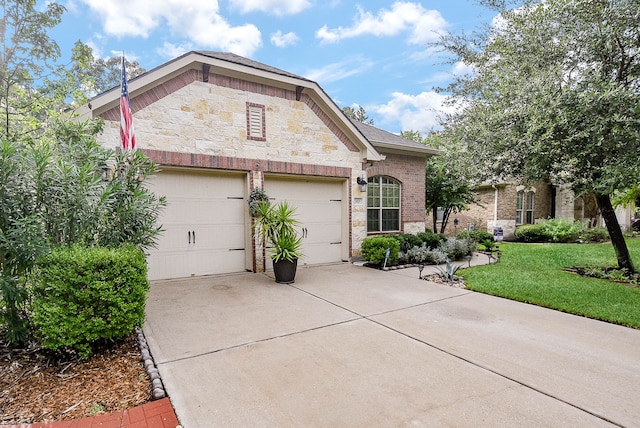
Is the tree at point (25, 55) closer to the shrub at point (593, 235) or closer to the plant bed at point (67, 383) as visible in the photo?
the plant bed at point (67, 383)

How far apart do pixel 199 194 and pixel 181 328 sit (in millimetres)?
3700

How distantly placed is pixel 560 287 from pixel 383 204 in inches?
214

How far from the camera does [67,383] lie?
2.88m

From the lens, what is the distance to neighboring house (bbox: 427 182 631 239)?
16703 millimetres

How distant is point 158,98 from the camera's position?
6562 millimetres

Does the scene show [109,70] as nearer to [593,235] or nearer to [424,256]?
[424,256]

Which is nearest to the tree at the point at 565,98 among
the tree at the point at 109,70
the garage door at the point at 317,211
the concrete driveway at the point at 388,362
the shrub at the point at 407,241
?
the concrete driveway at the point at 388,362

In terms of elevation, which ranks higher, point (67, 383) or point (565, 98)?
point (565, 98)

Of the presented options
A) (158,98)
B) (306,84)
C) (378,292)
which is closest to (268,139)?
(306,84)

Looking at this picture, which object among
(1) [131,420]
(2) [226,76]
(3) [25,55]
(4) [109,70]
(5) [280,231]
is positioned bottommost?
(1) [131,420]

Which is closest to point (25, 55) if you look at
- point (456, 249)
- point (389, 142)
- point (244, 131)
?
point (244, 131)

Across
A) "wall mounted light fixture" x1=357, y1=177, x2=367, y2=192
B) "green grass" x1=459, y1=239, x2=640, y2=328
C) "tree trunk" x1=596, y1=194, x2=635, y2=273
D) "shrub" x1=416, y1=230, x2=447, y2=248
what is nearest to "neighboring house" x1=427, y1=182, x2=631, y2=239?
"shrub" x1=416, y1=230, x2=447, y2=248

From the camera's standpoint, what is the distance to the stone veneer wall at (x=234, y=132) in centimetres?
652

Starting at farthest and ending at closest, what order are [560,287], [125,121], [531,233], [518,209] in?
1. [518,209]
2. [531,233]
3. [560,287]
4. [125,121]
